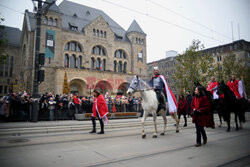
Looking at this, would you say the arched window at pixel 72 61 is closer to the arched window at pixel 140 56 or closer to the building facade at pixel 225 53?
the arched window at pixel 140 56

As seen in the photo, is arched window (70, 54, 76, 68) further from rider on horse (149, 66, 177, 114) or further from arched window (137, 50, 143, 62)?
rider on horse (149, 66, 177, 114)

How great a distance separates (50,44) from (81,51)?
20.5 feet

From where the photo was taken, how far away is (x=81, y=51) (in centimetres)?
3528

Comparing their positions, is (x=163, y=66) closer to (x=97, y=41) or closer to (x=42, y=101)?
(x=97, y=41)

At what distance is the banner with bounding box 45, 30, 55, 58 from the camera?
1196 inches

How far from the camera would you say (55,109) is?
44.2ft

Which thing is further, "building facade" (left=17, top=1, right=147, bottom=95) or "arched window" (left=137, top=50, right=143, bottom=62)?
"arched window" (left=137, top=50, right=143, bottom=62)

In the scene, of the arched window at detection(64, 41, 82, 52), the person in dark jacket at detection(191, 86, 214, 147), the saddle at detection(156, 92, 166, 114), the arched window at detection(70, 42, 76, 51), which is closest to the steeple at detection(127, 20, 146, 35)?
the arched window at detection(64, 41, 82, 52)

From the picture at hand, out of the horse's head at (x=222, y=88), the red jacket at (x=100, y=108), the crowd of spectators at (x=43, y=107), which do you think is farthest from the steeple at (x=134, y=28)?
the red jacket at (x=100, y=108)

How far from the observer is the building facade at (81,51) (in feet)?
100

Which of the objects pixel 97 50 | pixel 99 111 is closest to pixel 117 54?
pixel 97 50

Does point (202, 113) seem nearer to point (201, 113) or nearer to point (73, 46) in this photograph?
point (201, 113)

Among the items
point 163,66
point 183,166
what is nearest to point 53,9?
point 183,166

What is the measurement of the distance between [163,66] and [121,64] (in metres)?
29.3
